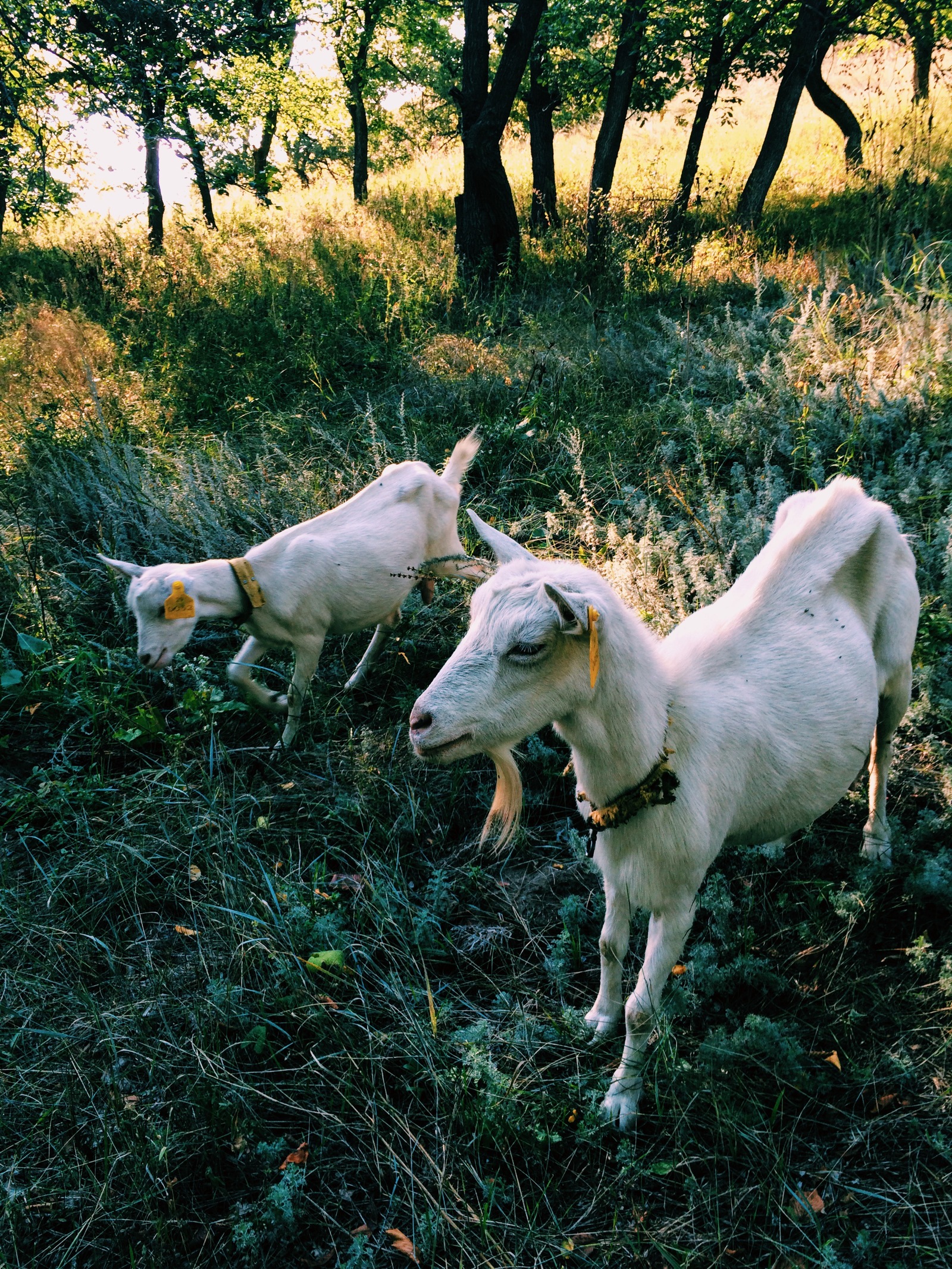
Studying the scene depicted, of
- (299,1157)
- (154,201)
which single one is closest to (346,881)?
(299,1157)

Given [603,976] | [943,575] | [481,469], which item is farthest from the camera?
[481,469]

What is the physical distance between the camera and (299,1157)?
2.02 meters

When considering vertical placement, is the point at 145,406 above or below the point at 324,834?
above

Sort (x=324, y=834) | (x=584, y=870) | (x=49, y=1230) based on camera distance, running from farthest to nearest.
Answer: (x=324, y=834), (x=584, y=870), (x=49, y=1230)

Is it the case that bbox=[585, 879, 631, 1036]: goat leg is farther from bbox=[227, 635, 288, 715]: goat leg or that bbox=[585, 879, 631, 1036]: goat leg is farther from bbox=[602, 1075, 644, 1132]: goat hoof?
bbox=[227, 635, 288, 715]: goat leg

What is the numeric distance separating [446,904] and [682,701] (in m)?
1.28

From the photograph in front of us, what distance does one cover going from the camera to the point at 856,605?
8.20 ft

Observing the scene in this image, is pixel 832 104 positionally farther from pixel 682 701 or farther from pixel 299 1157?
pixel 299 1157

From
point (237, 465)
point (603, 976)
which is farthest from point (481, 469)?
point (603, 976)

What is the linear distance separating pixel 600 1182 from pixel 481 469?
440 cm

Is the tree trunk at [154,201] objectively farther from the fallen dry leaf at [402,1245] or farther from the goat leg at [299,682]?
the fallen dry leaf at [402,1245]

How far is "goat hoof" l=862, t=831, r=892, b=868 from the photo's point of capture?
266 cm

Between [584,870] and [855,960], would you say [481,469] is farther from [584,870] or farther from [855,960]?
[855,960]

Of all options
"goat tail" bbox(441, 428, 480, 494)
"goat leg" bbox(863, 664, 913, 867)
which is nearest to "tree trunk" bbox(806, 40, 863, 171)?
"goat tail" bbox(441, 428, 480, 494)
